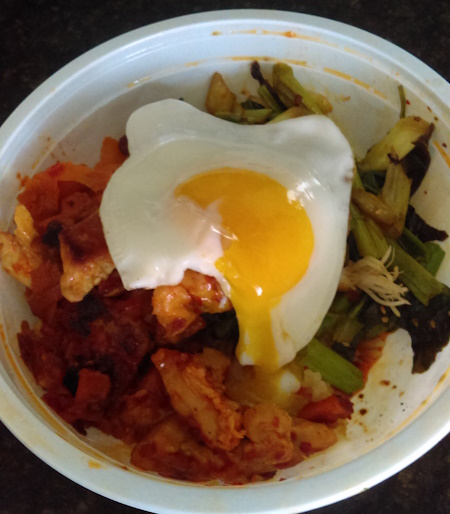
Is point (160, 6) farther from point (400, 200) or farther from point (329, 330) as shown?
point (329, 330)

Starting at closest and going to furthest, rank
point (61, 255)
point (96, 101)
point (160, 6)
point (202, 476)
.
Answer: point (202, 476), point (61, 255), point (96, 101), point (160, 6)

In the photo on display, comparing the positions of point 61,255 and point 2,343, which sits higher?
point 61,255

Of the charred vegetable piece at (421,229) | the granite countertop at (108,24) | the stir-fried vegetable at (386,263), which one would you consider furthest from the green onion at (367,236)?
the granite countertop at (108,24)

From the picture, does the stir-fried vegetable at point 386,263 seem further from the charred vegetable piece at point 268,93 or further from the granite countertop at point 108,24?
the granite countertop at point 108,24

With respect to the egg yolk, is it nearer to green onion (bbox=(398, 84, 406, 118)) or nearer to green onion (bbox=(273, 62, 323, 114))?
green onion (bbox=(273, 62, 323, 114))

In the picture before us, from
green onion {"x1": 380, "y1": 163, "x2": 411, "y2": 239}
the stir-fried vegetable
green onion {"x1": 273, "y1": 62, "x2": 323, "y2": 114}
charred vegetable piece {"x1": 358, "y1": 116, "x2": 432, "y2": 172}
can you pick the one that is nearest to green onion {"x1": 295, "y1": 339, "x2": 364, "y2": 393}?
the stir-fried vegetable

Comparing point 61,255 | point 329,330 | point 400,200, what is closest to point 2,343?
point 61,255
